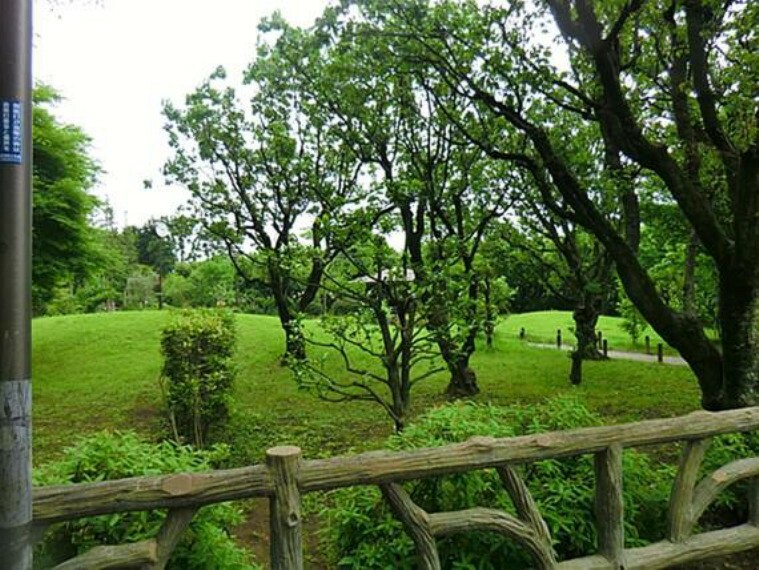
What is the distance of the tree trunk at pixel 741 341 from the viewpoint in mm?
4051

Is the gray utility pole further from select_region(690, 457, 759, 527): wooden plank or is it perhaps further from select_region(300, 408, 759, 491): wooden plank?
select_region(690, 457, 759, 527): wooden plank

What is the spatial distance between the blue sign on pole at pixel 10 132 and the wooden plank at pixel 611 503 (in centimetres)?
274

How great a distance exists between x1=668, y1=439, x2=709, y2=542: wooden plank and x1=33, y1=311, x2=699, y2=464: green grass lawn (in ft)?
15.4

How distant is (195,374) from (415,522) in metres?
5.13

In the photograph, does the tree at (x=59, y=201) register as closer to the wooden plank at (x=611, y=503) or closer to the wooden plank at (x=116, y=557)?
the wooden plank at (x=116, y=557)

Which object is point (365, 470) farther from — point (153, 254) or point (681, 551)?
point (153, 254)

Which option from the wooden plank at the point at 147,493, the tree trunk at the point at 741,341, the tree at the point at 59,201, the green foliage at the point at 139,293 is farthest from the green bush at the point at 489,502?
the green foliage at the point at 139,293

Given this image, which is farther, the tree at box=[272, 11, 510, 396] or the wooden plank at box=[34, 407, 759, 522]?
the tree at box=[272, 11, 510, 396]

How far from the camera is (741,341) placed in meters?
4.09

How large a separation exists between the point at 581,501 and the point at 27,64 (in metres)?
3.21

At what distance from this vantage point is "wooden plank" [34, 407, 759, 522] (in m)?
1.77

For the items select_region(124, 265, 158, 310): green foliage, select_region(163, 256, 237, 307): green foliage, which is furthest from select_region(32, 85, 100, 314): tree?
select_region(124, 265, 158, 310): green foliage

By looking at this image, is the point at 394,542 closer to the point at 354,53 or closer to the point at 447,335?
the point at 447,335

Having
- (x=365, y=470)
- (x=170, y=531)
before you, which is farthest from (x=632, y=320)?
(x=170, y=531)
